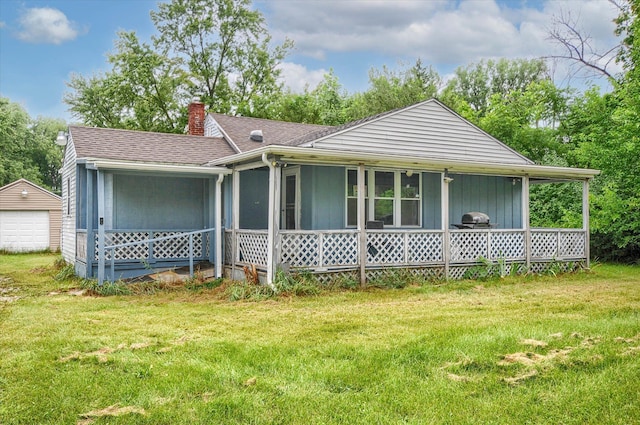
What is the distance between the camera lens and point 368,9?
21.3 meters

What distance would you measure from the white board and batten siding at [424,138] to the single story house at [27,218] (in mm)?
15919

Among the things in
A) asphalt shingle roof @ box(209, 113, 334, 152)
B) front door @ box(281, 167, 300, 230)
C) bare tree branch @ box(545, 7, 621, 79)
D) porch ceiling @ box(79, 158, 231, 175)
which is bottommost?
front door @ box(281, 167, 300, 230)

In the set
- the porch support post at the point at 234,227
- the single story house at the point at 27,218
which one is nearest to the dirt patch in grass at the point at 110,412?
the porch support post at the point at 234,227

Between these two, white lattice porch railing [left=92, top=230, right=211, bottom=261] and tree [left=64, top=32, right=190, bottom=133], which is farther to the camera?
tree [left=64, top=32, right=190, bottom=133]

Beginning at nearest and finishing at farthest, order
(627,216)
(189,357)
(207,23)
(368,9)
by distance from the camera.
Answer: (189,357) → (627,216) → (368,9) → (207,23)

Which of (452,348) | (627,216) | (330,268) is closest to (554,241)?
(627,216)

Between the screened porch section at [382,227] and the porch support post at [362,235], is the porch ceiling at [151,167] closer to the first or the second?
the screened porch section at [382,227]

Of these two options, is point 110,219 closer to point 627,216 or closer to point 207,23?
point 627,216

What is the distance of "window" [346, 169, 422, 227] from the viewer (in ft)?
40.2

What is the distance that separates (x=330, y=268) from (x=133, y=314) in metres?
3.84

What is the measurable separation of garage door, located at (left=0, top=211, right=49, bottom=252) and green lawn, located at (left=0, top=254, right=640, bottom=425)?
A: 1512 cm

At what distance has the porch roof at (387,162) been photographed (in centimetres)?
973

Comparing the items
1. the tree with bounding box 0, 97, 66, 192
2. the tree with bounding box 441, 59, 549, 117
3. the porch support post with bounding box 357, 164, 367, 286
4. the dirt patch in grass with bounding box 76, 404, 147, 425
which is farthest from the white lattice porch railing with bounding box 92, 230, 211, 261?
the tree with bounding box 441, 59, 549, 117

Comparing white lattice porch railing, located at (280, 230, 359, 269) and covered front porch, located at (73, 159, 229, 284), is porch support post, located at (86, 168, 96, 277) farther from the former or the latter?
white lattice porch railing, located at (280, 230, 359, 269)
